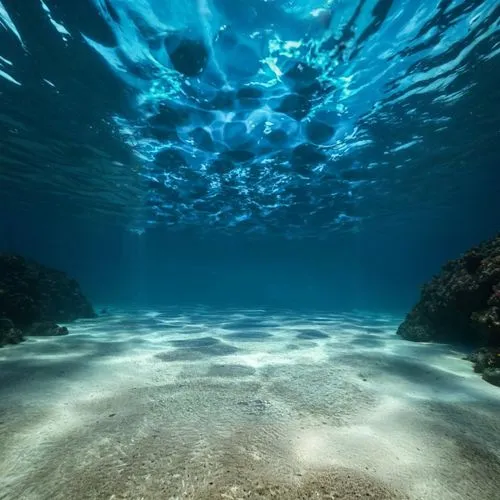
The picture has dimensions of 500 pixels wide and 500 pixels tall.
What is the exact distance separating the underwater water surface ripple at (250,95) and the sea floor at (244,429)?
10112 millimetres

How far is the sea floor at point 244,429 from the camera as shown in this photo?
2.81 meters

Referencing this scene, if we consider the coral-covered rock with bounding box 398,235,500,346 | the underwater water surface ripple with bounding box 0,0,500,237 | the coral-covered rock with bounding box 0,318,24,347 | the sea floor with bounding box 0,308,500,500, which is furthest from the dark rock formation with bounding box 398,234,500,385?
the coral-covered rock with bounding box 0,318,24,347

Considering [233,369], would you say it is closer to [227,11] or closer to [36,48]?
[227,11]

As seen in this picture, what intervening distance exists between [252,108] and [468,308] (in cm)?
1128

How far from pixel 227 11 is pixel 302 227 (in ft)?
83.3

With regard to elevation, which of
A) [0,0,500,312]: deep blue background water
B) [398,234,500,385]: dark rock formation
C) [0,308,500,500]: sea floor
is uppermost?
[0,0,500,312]: deep blue background water

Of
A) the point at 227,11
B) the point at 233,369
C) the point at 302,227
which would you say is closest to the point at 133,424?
the point at 233,369

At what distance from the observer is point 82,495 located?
2643 millimetres

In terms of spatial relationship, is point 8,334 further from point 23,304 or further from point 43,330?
point 23,304

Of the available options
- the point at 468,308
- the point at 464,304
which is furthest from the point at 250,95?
the point at 468,308

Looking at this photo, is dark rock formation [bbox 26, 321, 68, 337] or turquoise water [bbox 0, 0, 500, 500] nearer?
turquoise water [bbox 0, 0, 500, 500]

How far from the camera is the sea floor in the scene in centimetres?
281

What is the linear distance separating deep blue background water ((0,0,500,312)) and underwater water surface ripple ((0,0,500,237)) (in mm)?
63

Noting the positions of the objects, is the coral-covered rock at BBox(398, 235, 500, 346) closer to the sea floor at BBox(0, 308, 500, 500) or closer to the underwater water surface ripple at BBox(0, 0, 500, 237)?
the sea floor at BBox(0, 308, 500, 500)
